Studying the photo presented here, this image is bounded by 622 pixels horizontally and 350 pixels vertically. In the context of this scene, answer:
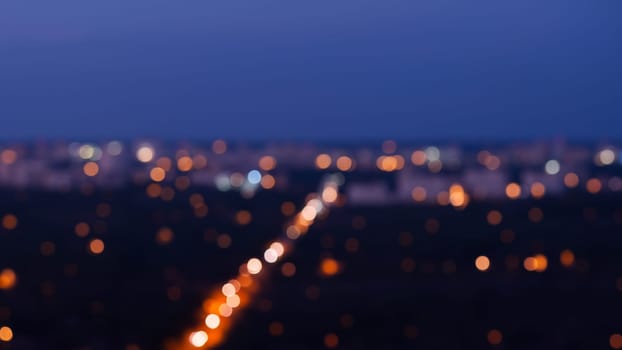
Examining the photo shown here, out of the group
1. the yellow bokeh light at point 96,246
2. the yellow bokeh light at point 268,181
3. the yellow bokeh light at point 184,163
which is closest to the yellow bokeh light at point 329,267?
the yellow bokeh light at point 96,246

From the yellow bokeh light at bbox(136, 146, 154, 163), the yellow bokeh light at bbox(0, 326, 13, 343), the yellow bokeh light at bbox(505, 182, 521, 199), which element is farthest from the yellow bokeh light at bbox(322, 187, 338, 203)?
the yellow bokeh light at bbox(0, 326, 13, 343)

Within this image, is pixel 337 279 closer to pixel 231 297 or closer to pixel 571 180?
pixel 231 297

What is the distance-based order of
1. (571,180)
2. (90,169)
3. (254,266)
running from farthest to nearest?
(90,169)
(571,180)
(254,266)

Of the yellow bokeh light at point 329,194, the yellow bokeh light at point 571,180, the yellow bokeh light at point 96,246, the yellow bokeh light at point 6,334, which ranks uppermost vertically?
the yellow bokeh light at point 571,180

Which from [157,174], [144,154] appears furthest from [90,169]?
[144,154]

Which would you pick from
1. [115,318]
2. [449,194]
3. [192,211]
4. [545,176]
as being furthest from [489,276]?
[545,176]

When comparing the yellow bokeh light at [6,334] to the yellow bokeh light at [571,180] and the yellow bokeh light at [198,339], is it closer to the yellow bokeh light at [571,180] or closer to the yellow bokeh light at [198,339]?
the yellow bokeh light at [198,339]

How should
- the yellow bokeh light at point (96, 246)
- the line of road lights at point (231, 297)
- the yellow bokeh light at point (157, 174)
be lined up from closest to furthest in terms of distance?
the line of road lights at point (231, 297), the yellow bokeh light at point (96, 246), the yellow bokeh light at point (157, 174)

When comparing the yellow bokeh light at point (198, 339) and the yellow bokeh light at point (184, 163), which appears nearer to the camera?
the yellow bokeh light at point (198, 339)

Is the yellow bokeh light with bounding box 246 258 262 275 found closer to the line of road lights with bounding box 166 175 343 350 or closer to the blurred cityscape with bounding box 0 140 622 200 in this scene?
the line of road lights with bounding box 166 175 343 350
